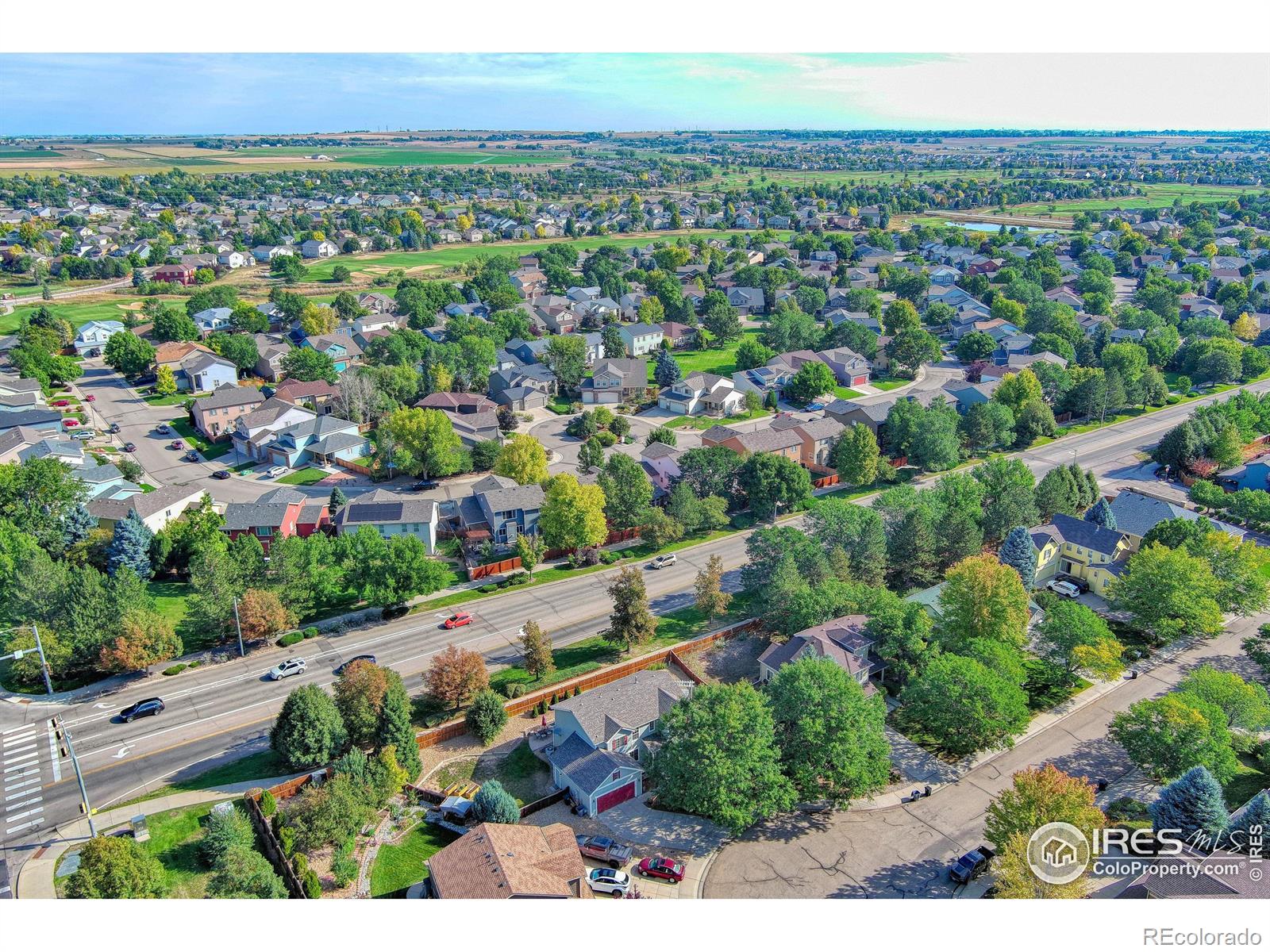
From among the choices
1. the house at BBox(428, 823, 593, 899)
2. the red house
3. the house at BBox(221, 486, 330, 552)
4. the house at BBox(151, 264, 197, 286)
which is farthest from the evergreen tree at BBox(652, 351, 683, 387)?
the red house

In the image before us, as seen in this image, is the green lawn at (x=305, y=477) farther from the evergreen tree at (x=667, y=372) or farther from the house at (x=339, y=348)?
the evergreen tree at (x=667, y=372)

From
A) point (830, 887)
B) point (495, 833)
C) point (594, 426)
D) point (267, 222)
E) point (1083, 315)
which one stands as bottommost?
point (830, 887)

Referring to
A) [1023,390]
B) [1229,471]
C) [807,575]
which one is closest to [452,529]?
[807,575]

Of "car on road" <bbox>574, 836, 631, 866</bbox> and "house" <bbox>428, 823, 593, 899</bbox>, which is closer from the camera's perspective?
"house" <bbox>428, 823, 593, 899</bbox>

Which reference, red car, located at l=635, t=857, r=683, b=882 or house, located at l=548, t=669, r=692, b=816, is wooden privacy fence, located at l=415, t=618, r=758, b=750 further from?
red car, located at l=635, t=857, r=683, b=882

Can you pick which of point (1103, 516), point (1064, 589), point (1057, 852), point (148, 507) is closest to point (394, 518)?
point (148, 507)

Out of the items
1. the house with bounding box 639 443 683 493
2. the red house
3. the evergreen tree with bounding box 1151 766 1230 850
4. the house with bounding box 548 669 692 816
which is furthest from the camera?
the red house

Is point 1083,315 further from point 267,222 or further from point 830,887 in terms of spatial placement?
point 267,222
